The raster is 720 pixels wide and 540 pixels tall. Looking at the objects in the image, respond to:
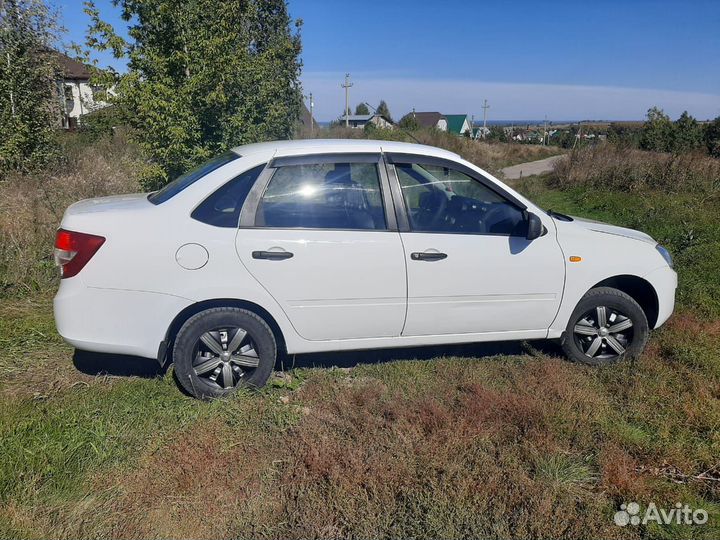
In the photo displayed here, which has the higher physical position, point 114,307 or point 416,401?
point 114,307

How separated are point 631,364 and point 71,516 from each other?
4.08m

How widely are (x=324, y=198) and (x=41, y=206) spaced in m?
5.78

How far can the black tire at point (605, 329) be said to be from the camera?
417 centimetres

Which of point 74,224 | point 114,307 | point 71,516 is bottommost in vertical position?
point 71,516

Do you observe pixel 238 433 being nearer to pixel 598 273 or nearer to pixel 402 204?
pixel 402 204

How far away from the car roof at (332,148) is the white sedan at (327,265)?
17mm

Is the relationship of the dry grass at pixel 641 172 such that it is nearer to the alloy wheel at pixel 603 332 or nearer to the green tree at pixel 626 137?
the green tree at pixel 626 137

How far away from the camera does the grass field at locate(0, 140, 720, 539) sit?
2.60 meters

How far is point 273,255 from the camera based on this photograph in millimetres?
3477

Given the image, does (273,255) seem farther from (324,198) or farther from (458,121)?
(458,121)

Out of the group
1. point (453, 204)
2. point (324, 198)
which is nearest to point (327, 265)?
point (324, 198)

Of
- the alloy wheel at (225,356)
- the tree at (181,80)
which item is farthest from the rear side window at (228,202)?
the tree at (181,80)

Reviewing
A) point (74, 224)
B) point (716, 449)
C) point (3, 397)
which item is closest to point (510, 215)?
point (716, 449)

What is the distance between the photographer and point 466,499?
2729 mm
